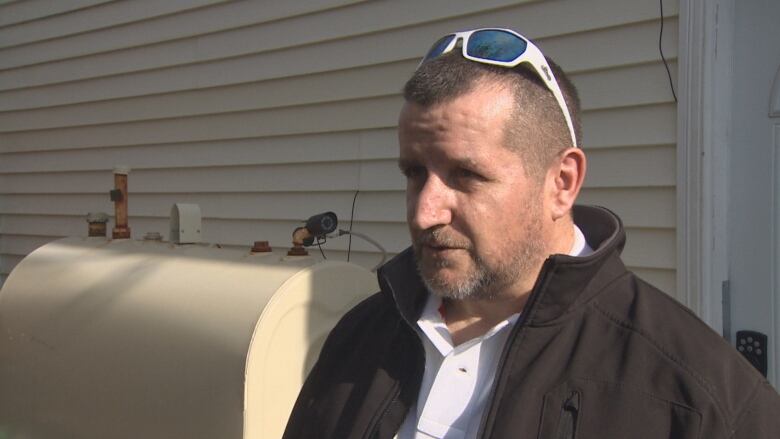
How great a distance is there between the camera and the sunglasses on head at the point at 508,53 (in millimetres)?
1466

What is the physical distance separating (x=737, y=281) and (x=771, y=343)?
10.4 inches

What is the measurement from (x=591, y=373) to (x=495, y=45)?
0.72 metres

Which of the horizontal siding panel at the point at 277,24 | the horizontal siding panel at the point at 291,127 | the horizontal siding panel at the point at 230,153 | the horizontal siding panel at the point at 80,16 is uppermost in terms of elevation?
the horizontal siding panel at the point at 80,16

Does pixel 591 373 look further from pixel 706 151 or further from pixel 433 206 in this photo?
pixel 706 151

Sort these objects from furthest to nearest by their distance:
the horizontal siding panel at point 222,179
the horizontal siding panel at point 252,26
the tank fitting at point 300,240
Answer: the horizontal siding panel at point 222,179 < the horizontal siding panel at point 252,26 < the tank fitting at point 300,240

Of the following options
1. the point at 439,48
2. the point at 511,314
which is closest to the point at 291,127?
the point at 439,48

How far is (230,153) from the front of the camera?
15.2 feet

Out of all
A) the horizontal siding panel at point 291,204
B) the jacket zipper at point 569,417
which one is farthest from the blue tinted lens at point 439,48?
the horizontal siding panel at point 291,204

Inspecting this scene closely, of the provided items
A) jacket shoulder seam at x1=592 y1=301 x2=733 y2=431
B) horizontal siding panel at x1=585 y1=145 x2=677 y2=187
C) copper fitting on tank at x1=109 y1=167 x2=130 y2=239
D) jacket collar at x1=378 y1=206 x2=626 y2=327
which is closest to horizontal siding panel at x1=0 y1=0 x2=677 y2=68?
horizontal siding panel at x1=585 y1=145 x2=677 y2=187

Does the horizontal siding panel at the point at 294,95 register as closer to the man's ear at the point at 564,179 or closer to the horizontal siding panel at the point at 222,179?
the horizontal siding panel at the point at 222,179

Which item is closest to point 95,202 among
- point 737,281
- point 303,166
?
point 303,166

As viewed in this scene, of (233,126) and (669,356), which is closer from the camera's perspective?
(669,356)

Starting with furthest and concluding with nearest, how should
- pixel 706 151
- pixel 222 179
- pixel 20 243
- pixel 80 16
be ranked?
pixel 20 243 → pixel 80 16 → pixel 222 179 → pixel 706 151

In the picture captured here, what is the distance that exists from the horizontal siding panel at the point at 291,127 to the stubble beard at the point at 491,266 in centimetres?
170
